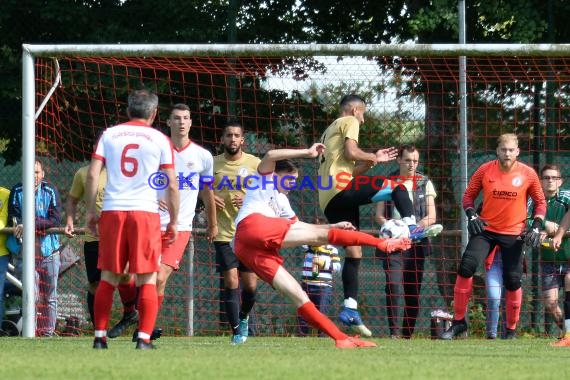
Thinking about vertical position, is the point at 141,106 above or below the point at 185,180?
above

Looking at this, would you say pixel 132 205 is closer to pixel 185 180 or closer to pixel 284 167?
pixel 284 167

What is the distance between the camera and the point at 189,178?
10844mm

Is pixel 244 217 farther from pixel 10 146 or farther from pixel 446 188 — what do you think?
pixel 10 146

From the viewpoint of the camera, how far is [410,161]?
12922mm

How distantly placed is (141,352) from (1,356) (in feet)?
3.21

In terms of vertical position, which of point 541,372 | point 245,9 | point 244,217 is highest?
point 245,9

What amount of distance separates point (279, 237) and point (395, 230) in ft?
3.77

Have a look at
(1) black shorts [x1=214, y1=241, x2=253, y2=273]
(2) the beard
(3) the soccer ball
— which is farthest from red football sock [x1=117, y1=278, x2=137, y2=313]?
(3) the soccer ball

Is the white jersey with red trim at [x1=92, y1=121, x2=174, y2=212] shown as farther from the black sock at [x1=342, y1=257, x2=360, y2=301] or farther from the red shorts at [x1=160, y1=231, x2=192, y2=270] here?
the black sock at [x1=342, y1=257, x2=360, y2=301]

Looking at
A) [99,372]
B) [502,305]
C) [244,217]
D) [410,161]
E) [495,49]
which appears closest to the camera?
[99,372]

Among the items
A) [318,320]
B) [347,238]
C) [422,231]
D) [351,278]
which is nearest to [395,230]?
[422,231]

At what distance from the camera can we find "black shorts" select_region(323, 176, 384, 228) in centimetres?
1096

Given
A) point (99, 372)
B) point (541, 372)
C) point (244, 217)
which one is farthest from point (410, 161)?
point (99, 372)

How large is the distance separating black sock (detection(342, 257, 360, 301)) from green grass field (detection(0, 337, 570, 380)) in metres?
0.57
